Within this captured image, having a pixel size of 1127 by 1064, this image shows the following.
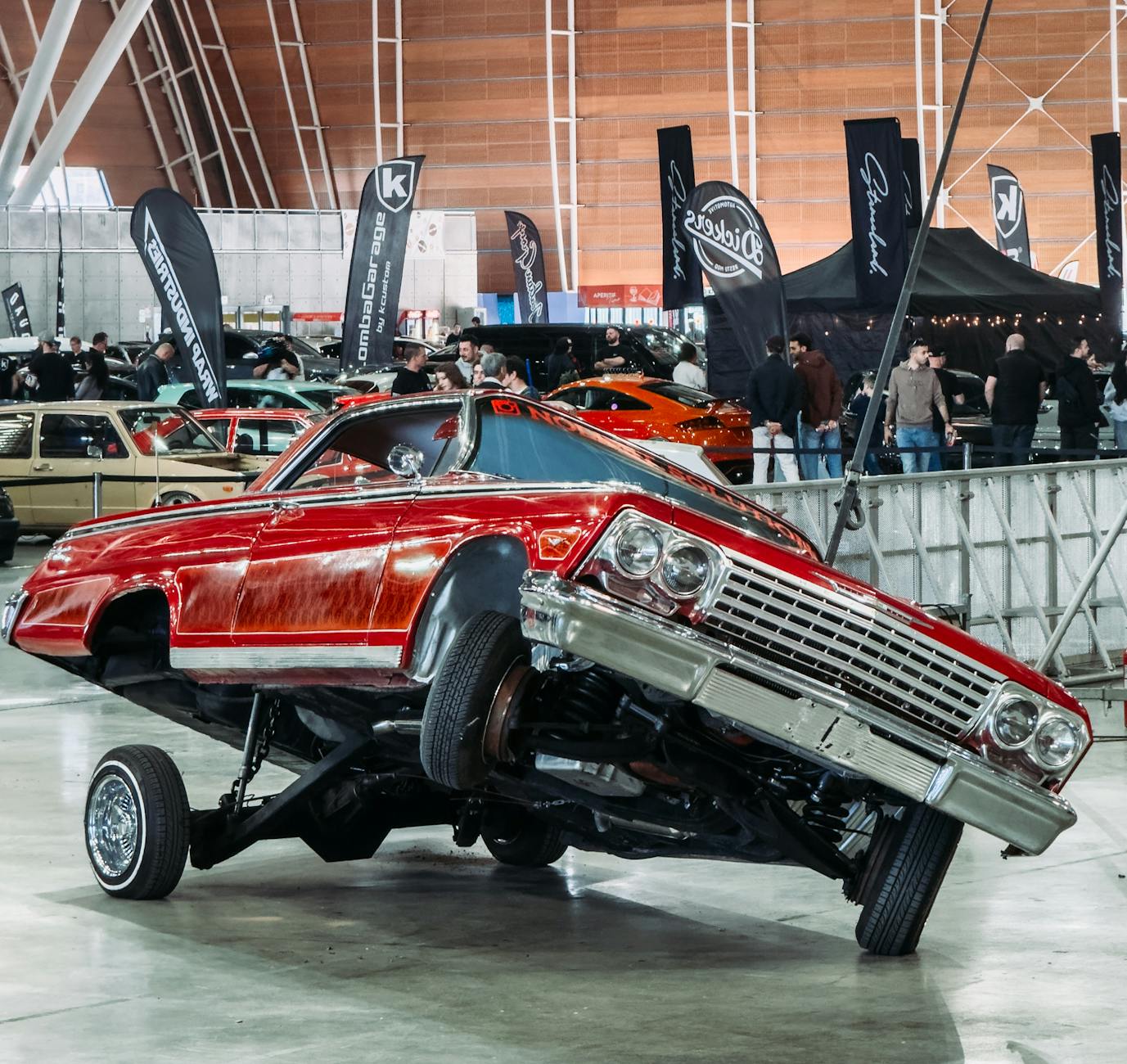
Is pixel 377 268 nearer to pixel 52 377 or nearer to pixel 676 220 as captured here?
pixel 52 377

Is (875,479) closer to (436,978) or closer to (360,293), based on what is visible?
(436,978)

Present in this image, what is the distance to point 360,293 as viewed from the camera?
2706cm


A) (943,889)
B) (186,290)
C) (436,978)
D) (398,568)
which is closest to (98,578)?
(398,568)

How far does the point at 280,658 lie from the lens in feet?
19.8

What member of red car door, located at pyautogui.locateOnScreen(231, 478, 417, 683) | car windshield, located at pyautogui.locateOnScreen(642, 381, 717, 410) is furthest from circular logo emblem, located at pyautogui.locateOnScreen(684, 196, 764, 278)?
red car door, located at pyautogui.locateOnScreen(231, 478, 417, 683)

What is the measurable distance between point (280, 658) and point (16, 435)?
48.6ft

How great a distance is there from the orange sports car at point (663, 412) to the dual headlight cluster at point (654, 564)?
61.4 ft

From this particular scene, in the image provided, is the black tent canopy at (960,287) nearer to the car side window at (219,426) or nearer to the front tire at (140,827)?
the car side window at (219,426)

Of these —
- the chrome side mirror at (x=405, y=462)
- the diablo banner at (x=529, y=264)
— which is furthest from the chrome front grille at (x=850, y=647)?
the diablo banner at (x=529, y=264)

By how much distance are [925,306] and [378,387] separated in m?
7.54

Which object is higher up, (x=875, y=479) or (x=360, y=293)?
(x=360, y=293)

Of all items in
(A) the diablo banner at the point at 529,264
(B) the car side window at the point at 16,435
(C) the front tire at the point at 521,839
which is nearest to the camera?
(C) the front tire at the point at 521,839

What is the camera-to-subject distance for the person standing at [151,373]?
23.8 m

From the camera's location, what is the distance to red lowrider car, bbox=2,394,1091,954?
5254 mm
